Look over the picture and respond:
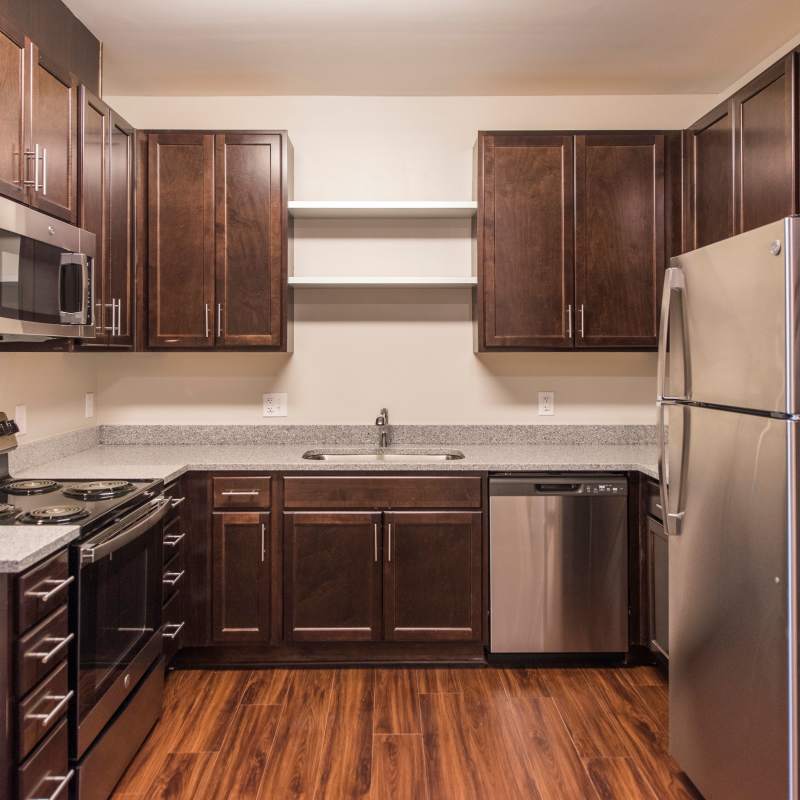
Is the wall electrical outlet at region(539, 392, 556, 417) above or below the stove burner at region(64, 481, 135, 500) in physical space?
above

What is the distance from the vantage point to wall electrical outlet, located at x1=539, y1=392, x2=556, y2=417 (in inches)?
128

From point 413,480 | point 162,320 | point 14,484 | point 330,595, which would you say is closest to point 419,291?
point 413,480

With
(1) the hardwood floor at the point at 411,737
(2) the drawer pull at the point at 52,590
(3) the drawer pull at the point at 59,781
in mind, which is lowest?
(1) the hardwood floor at the point at 411,737

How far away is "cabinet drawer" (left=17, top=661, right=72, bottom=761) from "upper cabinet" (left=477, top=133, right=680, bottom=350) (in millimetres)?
2052

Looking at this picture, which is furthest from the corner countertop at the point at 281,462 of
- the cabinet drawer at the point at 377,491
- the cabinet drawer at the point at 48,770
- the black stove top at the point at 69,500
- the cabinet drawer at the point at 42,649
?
the cabinet drawer at the point at 48,770

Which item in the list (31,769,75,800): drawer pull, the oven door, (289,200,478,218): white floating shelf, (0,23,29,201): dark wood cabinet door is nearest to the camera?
(31,769,75,800): drawer pull

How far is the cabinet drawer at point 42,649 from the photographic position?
1.43 m

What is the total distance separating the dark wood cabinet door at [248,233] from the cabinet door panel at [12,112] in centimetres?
101

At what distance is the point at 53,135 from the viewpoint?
2076 millimetres

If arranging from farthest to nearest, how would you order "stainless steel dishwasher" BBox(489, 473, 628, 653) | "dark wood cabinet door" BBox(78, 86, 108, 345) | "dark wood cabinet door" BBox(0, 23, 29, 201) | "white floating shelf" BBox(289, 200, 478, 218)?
"white floating shelf" BBox(289, 200, 478, 218) → "stainless steel dishwasher" BBox(489, 473, 628, 653) → "dark wood cabinet door" BBox(78, 86, 108, 345) → "dark wood cabinet door" BBox(0, 23, 29, 201)

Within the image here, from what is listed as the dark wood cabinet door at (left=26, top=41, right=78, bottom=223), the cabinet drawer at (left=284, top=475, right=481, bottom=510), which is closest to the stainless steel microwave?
the dark wood cabinet door at (left=26, top=41, right=78, bottom=223)

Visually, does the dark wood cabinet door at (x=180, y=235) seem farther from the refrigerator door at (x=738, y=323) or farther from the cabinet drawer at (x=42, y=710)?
the refrigerator door at (x=738, y=323)

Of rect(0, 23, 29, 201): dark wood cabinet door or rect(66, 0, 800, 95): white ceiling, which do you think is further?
rect(66, 0, 800, 95): white ceiling

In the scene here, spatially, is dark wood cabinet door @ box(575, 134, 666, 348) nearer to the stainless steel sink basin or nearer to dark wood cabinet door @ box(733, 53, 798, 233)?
dark wood cabinet door @ box(733, 53, 798, 233)
